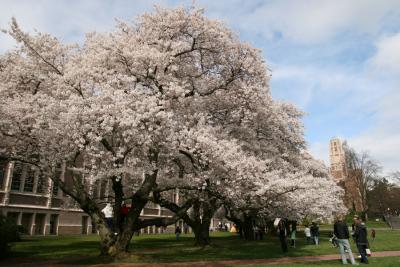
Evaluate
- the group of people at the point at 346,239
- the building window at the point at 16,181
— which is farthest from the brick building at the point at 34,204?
the group of people at the point at 346,239

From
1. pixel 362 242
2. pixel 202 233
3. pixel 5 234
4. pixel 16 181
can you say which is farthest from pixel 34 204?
pixel 362 242

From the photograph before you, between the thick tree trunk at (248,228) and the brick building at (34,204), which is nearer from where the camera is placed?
the brick building at (34,204)

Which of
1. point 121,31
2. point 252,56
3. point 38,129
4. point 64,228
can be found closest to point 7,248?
point 38,129

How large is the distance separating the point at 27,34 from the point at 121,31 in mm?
4483

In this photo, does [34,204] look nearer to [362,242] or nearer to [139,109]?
[139,109]

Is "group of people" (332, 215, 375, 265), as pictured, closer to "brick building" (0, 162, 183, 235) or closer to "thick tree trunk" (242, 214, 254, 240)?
"brick building" (0, 162, 183, 235)

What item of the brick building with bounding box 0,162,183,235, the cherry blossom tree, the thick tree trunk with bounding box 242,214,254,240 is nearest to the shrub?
the cherry blossom tree

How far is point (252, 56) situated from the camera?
2061 cm

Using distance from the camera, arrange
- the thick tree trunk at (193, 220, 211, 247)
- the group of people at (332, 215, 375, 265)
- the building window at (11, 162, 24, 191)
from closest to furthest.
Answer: the group of people at (332, 215, 375, 265) → the thick tree trunk at (193, 220, 211, 247) → the building window at (11, 162, 24, 191)

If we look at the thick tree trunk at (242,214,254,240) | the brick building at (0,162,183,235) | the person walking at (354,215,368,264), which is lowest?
the person walking at (354,215,368,264)

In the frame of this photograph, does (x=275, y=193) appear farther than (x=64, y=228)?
No

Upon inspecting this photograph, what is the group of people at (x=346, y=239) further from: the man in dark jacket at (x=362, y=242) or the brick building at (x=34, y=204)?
the brick building at (x=34, y=204)

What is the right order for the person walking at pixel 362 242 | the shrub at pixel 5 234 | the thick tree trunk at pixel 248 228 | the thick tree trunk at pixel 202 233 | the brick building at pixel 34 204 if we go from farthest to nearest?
1. the thick tree trunk at pixel 248 228
2. the brick building at pixel 34 204
3. the thick tree trunk at pixel 202 233
4. the shrub at pixel 5 234
5. the person walking at pixel 362 242

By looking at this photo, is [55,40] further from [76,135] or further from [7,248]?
[7,248]
